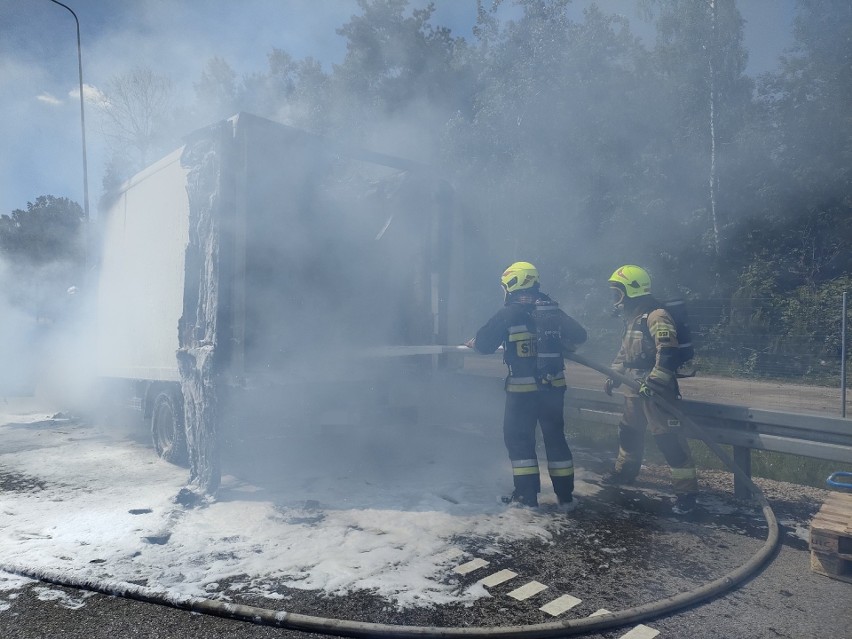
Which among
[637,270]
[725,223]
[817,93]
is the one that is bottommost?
[637,270]

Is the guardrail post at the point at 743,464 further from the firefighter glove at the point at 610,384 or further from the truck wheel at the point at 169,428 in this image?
the truck wheel at the point at 169,428

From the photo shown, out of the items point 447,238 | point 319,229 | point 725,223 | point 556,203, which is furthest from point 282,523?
point 725,223

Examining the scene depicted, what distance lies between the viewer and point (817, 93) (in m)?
15.4

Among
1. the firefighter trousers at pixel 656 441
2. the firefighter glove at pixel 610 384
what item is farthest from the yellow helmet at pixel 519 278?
the firefighter trousers at pixel 656 441

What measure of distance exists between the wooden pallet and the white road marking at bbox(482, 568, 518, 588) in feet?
4.99

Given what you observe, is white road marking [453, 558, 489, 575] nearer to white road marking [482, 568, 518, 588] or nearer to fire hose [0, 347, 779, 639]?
white road marking [482, 568, 518, 588]

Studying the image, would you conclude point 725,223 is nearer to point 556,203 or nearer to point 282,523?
point 556,203

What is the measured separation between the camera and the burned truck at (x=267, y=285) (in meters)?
4.66

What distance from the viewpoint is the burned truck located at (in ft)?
15.3

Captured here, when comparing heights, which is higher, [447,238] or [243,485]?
[447,238]

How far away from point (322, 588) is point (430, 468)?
2.44 m

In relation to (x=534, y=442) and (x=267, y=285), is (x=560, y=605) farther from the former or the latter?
(x=267, y=285)

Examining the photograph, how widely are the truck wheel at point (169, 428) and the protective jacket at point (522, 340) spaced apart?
2730mm

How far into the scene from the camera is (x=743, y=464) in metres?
4.45
